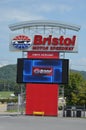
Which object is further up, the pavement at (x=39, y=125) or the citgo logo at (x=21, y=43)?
the citgo logo at (x=21, y=43)

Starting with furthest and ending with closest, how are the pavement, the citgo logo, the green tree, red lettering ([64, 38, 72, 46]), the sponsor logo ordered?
the green tree < the citgo logo < red lettering ([64, 38, 72, 46]) < the sponsor logo < the pavement

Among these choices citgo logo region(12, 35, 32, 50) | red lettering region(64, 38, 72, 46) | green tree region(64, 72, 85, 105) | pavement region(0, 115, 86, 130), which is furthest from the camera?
green tree region(64, 72, 85, 105)

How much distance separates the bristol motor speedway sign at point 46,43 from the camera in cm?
4875

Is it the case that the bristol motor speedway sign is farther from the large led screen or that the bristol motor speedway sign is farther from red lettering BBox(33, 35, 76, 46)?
the large led screen

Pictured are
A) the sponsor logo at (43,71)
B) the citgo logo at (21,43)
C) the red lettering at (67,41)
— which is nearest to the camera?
the sponsor logo at (43,71)

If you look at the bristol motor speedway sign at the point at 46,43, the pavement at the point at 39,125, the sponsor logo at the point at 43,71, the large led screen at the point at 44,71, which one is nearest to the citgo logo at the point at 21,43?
the bristol motor speedway sign at the point at 46,43

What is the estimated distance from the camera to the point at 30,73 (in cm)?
4731

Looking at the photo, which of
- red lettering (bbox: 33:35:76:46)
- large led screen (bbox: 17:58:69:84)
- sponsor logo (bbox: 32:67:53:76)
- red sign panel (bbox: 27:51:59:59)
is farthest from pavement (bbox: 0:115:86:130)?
red lettering (bbox: 33:35:76:46)

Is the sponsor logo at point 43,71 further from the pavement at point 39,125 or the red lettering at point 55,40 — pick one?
the pavement at point 39,125

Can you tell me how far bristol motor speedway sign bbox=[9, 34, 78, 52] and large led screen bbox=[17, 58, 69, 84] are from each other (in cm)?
177

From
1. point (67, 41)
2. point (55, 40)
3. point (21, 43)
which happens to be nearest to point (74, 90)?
point (67, 41)

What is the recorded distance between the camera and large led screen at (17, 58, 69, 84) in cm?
4703

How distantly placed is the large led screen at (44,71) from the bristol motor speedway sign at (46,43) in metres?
1.77

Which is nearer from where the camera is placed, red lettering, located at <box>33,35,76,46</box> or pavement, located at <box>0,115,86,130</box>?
pavement, located at <box>0,115,86,130</box>
